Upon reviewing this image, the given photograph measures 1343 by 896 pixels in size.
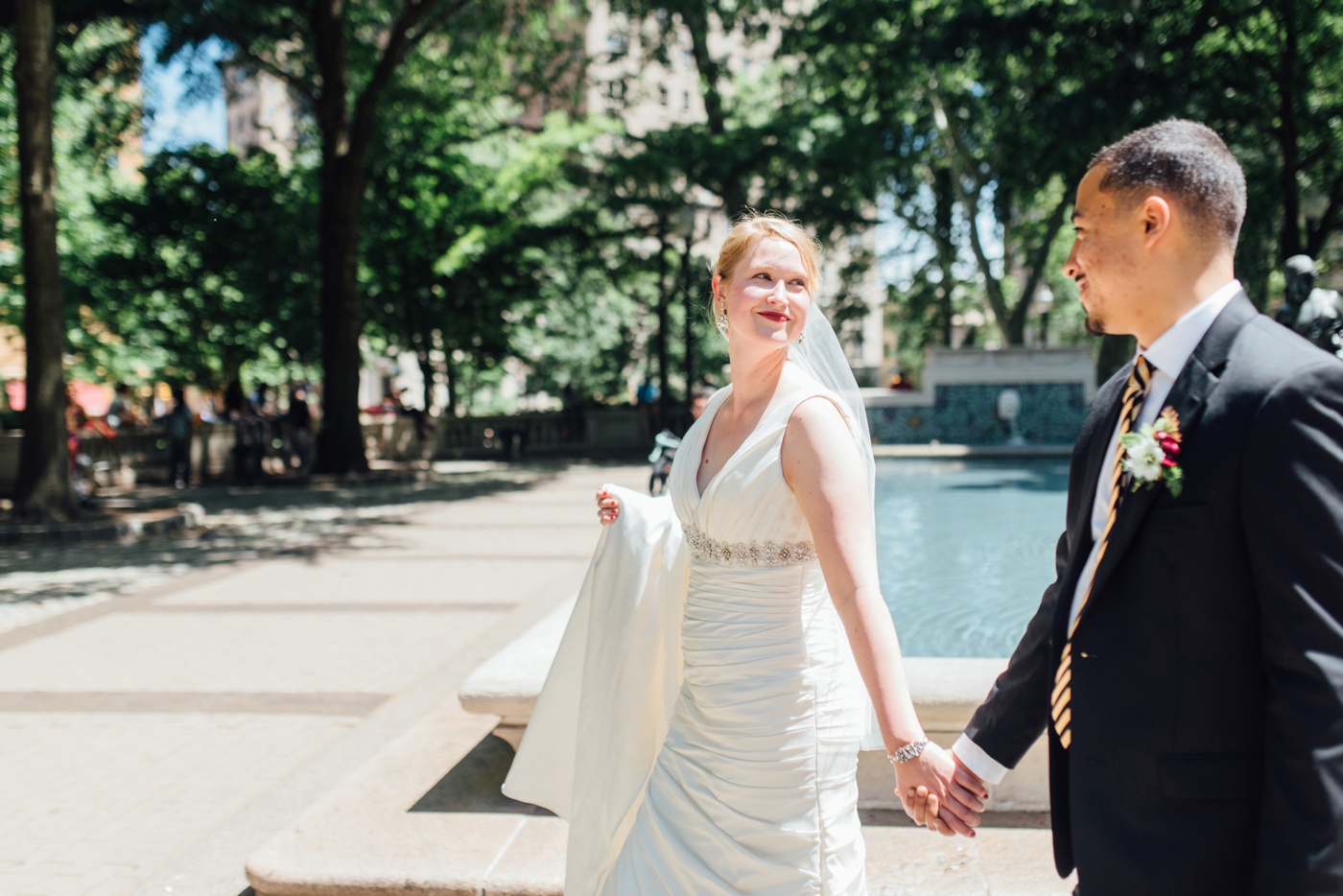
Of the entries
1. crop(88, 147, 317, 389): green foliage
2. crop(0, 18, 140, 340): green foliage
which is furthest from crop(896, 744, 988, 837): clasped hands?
crop(88, 147, 317, 389): green foliage

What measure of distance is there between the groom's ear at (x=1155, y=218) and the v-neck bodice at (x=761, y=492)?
81 centimetres

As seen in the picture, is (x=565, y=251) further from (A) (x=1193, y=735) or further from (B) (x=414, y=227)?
(A) (x=1193, y=735)

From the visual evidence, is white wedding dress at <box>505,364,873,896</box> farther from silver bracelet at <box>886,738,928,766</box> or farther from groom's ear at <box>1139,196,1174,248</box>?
groom's ear at <box>1139,196,1174,248</box>

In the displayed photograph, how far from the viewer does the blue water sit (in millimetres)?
6430

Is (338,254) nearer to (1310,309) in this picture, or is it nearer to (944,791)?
(1310,309)

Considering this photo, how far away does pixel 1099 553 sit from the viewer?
1.80m

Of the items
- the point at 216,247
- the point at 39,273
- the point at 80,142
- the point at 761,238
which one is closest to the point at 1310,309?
the point at 761,238

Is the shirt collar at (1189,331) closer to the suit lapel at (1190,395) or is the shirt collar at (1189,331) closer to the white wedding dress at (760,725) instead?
the suit lapel at (1190,395)

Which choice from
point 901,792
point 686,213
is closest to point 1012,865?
point 901,792

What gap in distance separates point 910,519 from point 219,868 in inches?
325

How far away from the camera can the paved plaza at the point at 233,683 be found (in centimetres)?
404

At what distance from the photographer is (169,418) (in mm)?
20031

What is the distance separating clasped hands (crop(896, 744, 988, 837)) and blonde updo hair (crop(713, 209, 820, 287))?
1.14 metres

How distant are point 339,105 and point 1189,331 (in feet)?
65.8
